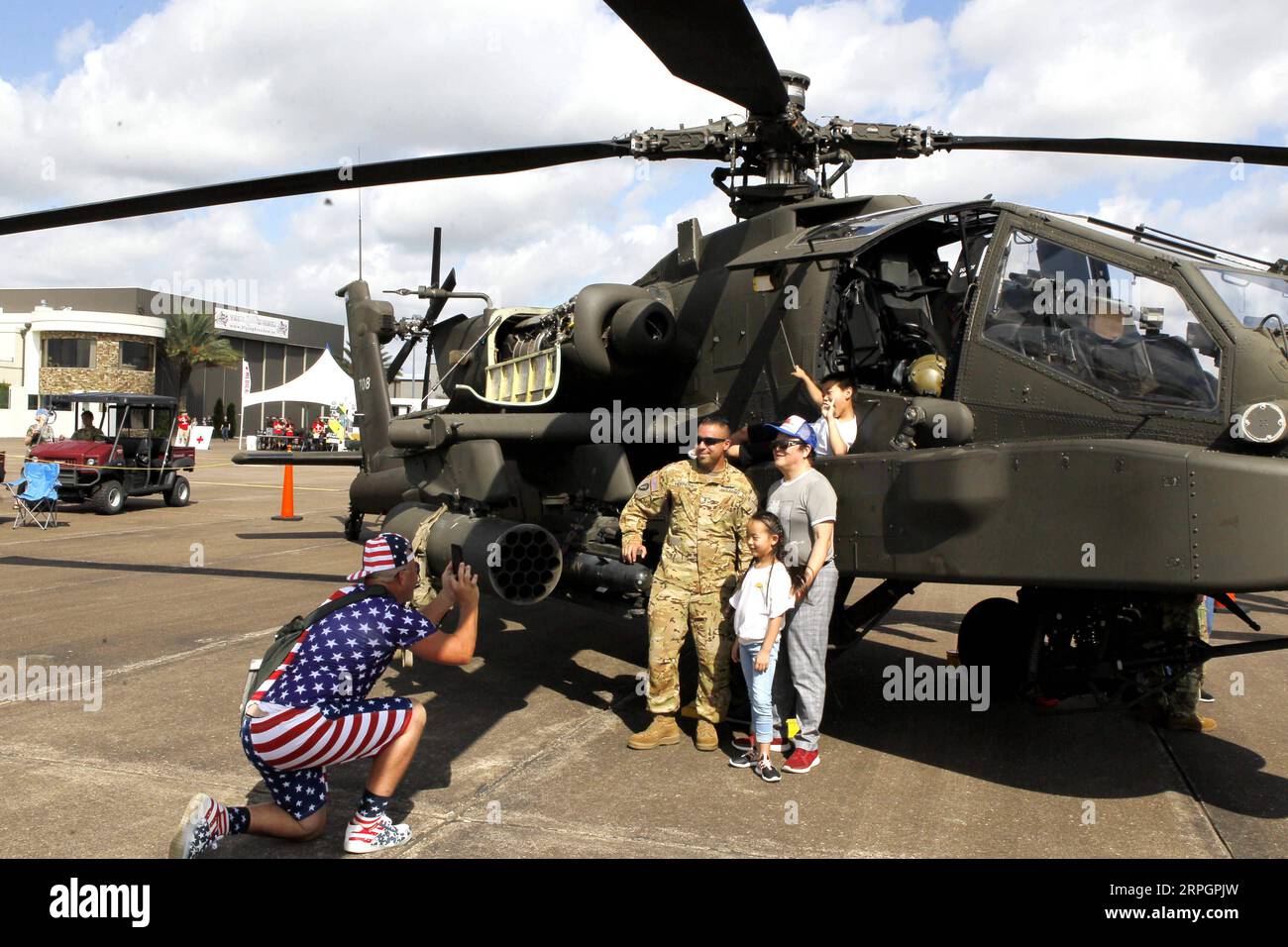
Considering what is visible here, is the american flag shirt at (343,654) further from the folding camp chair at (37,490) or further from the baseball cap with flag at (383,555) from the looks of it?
the folding camp chair at (37,490)

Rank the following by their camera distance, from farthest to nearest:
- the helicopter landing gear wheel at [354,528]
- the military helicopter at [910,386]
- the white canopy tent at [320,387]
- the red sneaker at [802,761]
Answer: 1. the white canopy tent at [320,387]
2. the helicopter landing gear wheel at [354,528]
3. the red sneaker at [802,761]
4. the military helicopter at [910,386]

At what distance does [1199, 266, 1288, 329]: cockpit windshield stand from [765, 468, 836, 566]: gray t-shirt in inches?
75.2

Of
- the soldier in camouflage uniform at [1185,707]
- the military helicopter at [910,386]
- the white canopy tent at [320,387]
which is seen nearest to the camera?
the military helicopter at [910,386]

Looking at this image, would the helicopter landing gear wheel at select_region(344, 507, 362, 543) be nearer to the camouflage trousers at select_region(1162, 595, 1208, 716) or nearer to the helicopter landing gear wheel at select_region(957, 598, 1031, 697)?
the helicopter landing gear wheel at select_region(957, 598, 1031, 697)

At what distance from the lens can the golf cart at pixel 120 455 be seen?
17094 mm

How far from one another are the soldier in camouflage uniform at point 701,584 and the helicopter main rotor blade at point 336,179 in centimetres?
224

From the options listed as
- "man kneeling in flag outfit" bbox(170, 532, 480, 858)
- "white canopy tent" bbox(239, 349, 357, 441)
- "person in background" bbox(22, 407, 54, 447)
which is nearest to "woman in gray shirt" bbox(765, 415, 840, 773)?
"man kneeling in flag outfit" bbox(170, 532, 480, 858)

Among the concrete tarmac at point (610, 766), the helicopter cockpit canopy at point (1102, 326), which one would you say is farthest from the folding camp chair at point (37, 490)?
the helicopter cockpit canopy at point (1102, 326)

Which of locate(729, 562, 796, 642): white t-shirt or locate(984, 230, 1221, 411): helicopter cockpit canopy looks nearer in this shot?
locate(984, 230, 1221, 411): helicopter cockpit canopy

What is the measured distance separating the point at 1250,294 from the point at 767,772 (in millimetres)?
3061

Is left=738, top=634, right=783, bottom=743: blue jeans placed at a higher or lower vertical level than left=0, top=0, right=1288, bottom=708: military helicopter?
lower

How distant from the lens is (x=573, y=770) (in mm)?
4793

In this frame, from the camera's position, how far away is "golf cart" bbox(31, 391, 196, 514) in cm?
1709

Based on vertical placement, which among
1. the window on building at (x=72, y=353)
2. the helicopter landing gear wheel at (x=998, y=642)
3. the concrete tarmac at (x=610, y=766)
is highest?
the window on building at (x=72, y=353)
